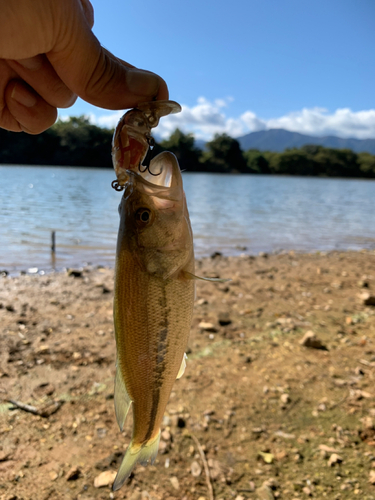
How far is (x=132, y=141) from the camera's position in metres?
2.04

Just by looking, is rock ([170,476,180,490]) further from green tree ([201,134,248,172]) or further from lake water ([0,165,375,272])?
green tree ([201,134,248,172])

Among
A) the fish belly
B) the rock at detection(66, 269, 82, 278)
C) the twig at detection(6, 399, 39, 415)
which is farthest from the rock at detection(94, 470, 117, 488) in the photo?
the rock at detection(66, 269, 82, 278)

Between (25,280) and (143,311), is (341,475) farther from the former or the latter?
(25,280)

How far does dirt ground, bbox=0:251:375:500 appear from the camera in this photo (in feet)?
10.8

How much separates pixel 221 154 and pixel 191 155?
1864 cm

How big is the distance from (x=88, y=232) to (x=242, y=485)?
14.0 meters

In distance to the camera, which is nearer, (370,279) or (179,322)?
(179,322)

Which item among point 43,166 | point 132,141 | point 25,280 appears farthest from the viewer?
point 43,166

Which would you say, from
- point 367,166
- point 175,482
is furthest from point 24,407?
point 367,166

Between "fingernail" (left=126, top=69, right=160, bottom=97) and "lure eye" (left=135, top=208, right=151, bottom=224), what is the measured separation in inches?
27.0

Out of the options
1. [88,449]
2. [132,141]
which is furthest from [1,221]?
[132,141]

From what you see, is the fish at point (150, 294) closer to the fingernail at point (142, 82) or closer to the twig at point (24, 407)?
the fingernail at point (142, 82)

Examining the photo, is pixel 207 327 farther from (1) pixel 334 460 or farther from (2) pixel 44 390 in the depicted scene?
(1) pixel 334 460

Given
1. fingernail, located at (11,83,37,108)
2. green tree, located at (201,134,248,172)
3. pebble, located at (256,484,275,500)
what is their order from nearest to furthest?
fingernail, located at (11,83,37,108) → pebble, located at (256,484,275,500) → green tree, located at (201,134,248,172)
